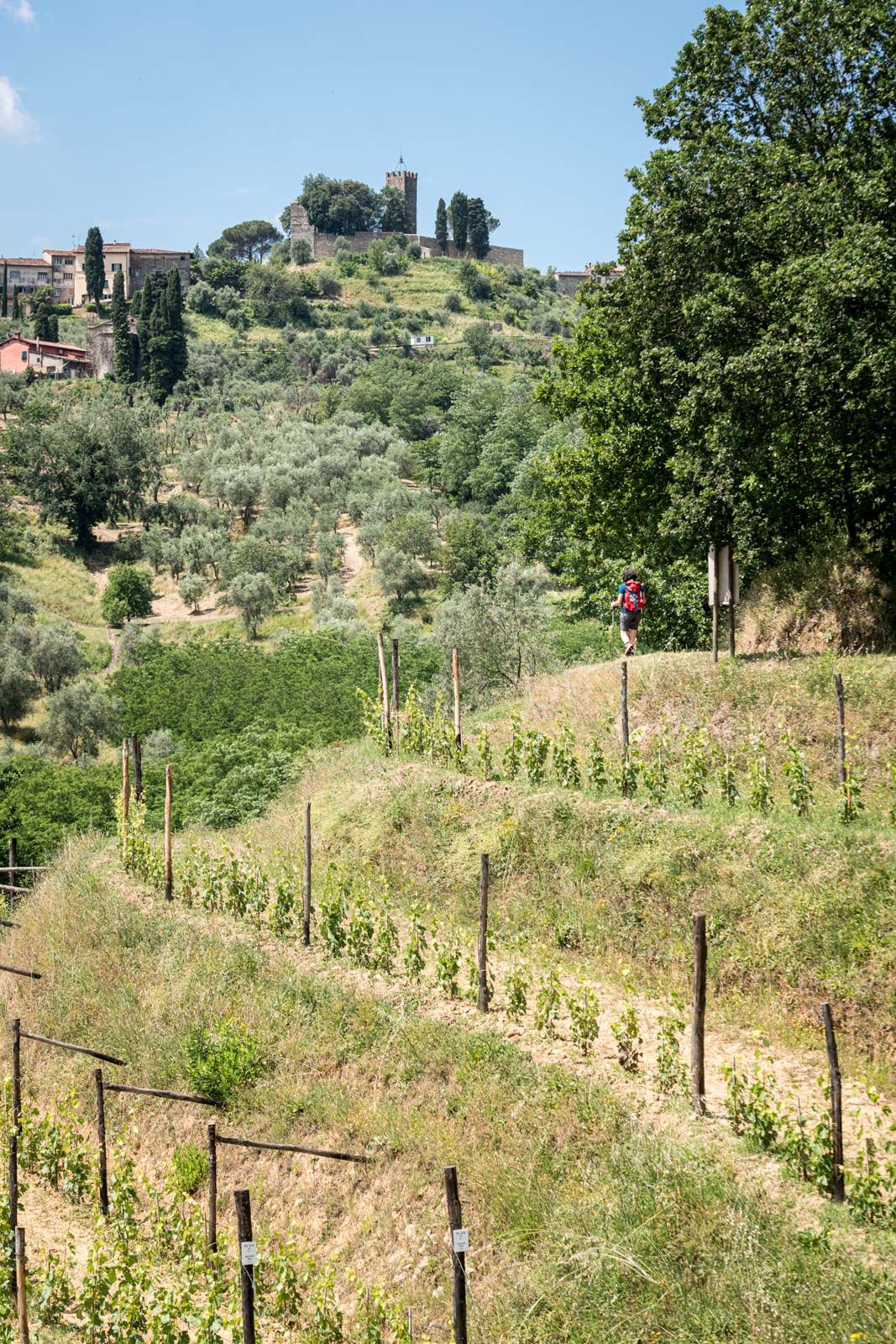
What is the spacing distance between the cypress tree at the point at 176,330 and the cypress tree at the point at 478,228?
6712 centimetres

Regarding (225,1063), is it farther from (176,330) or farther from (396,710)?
(176,330)

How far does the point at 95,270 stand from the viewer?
392ft

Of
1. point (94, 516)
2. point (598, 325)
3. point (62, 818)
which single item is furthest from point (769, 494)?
point (94, 516)

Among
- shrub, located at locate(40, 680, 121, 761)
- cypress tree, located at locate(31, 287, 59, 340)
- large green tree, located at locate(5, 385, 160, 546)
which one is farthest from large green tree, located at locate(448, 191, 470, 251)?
shrub, located at locate(40, 680, 121, 761)

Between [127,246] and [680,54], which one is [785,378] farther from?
[127,246]

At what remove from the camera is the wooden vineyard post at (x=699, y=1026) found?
9.38 meters

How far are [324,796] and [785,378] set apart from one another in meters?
9.30

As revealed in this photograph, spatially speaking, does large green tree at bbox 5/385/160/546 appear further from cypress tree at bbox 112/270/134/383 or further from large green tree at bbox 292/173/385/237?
large green tree at bbox 292/173/385/237

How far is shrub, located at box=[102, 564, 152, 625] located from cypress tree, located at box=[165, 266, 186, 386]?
128 feet

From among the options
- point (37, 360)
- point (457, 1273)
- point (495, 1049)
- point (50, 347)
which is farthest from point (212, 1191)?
point (50, 347)

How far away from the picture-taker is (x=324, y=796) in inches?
709

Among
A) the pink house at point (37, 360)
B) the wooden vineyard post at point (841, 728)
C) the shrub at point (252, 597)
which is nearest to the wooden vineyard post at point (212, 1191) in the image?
the wooden vineyard post at point (841, 728)

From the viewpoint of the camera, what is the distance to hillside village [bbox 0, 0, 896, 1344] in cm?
861

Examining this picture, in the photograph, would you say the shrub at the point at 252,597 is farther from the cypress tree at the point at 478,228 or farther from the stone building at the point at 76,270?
the cypress tree at the point at 478,228
